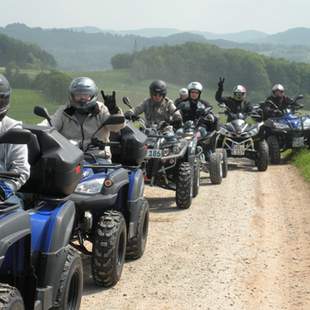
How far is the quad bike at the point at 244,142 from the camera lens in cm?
1588

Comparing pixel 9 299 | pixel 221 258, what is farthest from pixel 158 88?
pixel 9 299

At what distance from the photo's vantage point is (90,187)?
6477 mm

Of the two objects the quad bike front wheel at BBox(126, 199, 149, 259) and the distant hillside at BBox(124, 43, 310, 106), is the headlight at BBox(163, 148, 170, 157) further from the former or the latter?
the distant hillside at BBox(124, 43, 310, 106)

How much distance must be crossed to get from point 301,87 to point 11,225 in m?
63.9

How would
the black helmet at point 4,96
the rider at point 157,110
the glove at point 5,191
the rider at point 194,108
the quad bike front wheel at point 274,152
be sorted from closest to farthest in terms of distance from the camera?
the glove at point 5,191 → the black helmet at point 4,96 → the rider at point 157,110 → the rider at point 194,108 → the quad bike front wheel at point 274,152

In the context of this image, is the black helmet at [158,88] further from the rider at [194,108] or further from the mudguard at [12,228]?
the mudguard at [12,228]

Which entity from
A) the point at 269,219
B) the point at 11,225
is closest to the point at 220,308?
the point at 11,225

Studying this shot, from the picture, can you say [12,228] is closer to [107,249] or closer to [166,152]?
[107,249]

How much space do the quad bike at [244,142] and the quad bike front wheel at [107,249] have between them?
953 centimetres

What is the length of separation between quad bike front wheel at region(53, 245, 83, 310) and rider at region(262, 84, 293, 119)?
13.9m

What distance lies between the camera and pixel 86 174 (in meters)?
→ 6.66

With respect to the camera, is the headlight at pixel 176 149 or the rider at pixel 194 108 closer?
the headlight at pixel 176 149

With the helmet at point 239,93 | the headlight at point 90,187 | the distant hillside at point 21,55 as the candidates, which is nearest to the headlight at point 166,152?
the headlight at point 90,187

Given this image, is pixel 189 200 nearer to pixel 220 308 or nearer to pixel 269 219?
pixel 269 219
